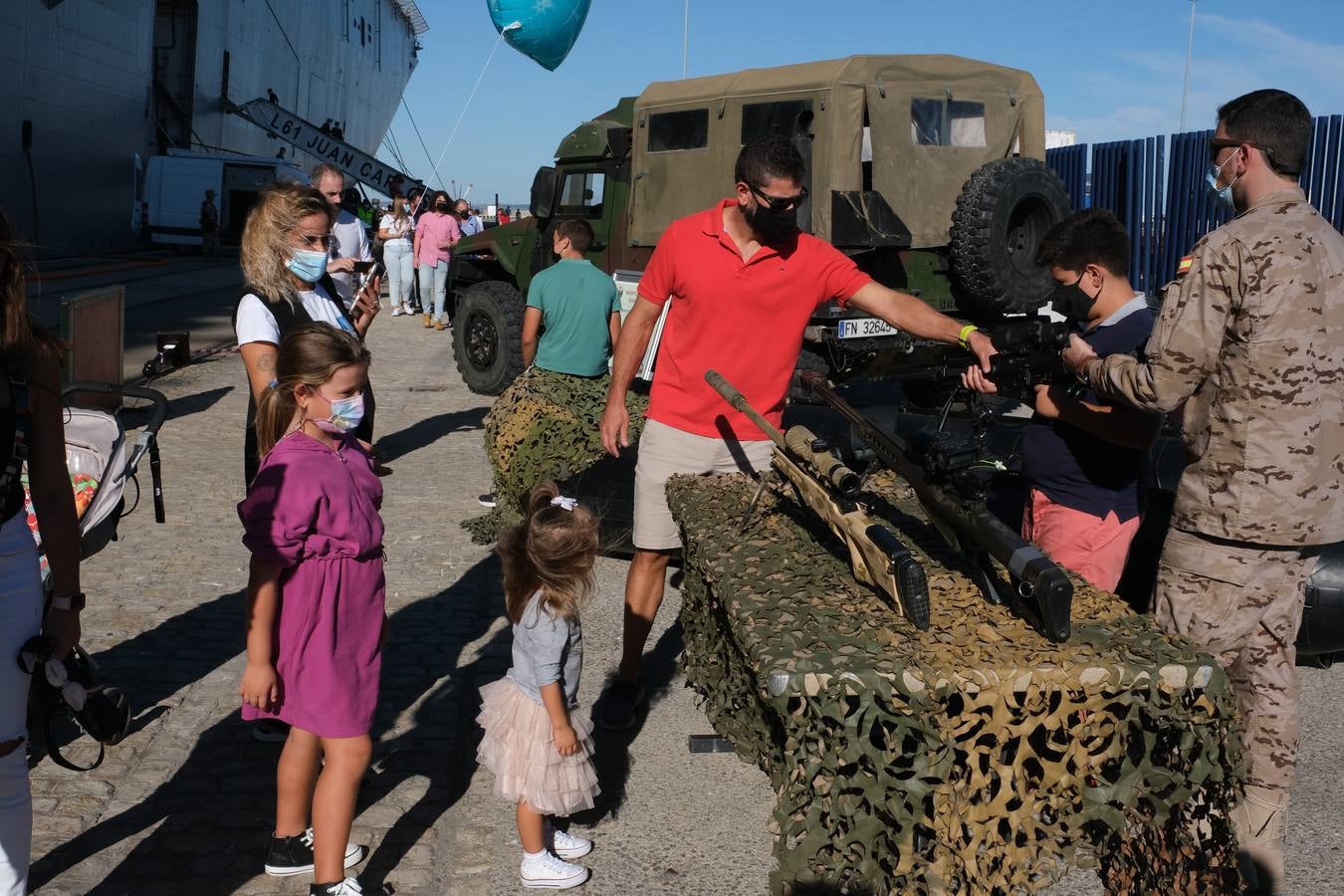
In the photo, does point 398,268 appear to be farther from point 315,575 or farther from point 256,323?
point 315,575

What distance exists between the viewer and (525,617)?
11.5 feet

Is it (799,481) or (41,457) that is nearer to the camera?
(41,457)

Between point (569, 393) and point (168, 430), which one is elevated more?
point (569, 393)

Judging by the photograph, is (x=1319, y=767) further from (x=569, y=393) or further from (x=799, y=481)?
(x=569, y=393)

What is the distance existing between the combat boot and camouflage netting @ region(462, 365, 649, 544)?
13.4 feet

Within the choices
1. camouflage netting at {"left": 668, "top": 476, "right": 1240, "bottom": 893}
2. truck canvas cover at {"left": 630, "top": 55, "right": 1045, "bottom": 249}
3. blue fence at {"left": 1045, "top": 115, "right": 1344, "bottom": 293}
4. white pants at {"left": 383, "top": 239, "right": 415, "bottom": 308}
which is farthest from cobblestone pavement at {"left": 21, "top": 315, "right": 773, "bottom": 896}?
white pants at {"left": 383, "top": 239, "right": 415, "bottom": 308}

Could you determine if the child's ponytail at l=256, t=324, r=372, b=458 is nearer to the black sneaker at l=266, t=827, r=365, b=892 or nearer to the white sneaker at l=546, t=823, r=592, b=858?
the black sneaker at l=266, t=827, r=365, b=892

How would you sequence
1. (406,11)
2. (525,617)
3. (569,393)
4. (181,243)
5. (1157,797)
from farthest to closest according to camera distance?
(406,11) < (181,243) < (569,393) < (525,617) < (1157,797)

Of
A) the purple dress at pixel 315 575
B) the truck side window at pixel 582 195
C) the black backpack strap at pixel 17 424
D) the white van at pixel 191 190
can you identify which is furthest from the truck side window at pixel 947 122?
the white van at pixel 191 190

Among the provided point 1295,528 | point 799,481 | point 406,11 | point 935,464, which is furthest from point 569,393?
point 406,11

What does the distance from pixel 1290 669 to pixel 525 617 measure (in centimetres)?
212

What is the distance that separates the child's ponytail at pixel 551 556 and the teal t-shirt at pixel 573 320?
369 centimetres

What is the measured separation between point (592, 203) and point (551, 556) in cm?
891

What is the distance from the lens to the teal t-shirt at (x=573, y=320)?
715 centimetres
